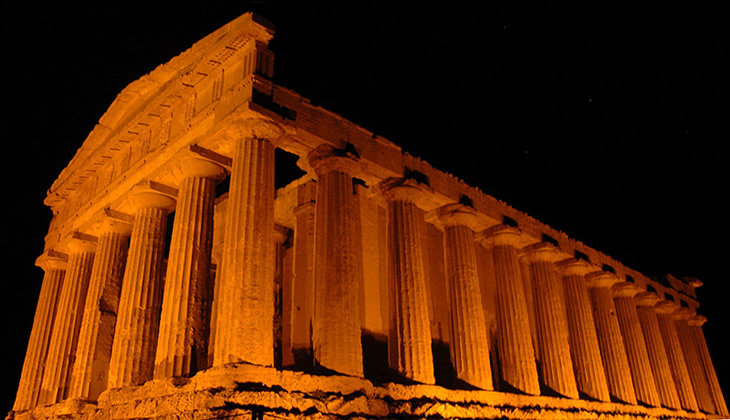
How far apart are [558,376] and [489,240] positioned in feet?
16.7

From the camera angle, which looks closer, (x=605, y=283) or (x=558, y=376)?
(x=558, y=376)

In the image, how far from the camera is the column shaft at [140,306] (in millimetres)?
14266

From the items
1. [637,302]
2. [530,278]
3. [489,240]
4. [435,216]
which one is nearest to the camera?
[435,216]

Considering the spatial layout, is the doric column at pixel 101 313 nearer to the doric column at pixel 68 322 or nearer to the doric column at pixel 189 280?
the doric column at pixel 68 322

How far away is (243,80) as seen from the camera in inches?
553

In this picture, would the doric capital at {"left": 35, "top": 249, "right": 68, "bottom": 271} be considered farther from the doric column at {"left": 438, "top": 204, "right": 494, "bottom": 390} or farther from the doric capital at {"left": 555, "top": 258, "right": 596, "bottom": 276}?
the doric capital at {"left": 555, "top": 258, "right": 596, "bottom": 276}

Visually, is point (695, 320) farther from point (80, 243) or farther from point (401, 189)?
point (80, 243)

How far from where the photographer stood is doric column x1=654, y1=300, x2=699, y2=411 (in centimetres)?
2756

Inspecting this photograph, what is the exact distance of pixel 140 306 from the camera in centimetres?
1502

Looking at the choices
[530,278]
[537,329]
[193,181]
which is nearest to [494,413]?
[537,329]

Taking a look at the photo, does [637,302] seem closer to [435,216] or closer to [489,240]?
[489,240]

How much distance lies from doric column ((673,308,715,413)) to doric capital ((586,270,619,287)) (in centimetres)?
A: 776

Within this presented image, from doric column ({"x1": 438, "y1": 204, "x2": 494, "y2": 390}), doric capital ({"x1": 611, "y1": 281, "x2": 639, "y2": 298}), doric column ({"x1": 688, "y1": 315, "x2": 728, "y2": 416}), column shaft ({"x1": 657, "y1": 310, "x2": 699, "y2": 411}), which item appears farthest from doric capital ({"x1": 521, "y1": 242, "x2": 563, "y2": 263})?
doric column ({"x1": 688, "y1": 315, "x2": 728, "y2": 416})

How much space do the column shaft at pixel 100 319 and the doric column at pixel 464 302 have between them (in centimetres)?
985
